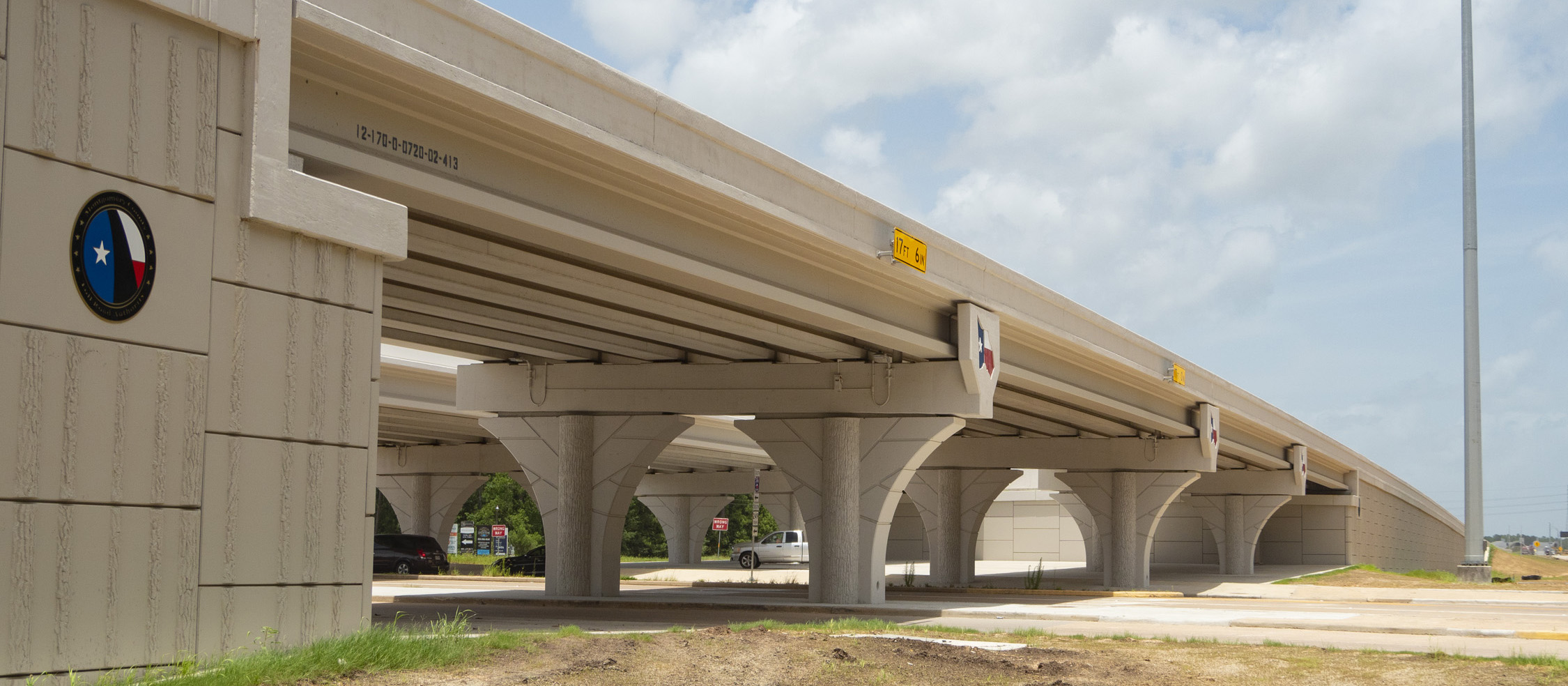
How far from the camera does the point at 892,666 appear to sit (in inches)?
494

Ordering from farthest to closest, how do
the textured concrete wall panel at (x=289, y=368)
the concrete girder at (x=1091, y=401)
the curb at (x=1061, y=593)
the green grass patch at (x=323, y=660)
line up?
the curb at (x=1061, y=593), the concrete girder at (x=1091, y=401), the textured concrete wall panel at (x=289, y=368), the green grass patch at (x=323, y=660)

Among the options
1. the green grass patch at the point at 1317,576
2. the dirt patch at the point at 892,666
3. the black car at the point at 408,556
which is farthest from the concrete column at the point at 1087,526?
the dirt patch at the point at 892,666

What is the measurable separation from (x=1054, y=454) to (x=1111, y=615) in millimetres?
17300

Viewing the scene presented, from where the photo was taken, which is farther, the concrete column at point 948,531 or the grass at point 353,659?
the concrete column at point 948,531

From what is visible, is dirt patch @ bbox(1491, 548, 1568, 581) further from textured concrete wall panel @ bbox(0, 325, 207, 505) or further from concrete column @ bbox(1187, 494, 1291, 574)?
textured concrete wall panel @ bbox(0, 325, 207, 505)

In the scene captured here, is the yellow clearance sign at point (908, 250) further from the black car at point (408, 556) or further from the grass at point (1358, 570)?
the grass at point (1358, 570)

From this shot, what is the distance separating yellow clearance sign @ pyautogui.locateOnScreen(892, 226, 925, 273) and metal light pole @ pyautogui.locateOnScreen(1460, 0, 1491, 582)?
107ft

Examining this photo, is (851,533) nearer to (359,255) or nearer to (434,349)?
(434,349)

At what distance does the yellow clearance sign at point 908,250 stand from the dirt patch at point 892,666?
6.62 meters

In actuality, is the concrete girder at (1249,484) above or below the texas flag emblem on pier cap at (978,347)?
below

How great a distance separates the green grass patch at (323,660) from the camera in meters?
8.91

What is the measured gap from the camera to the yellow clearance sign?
20172 mm

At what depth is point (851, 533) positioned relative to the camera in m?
25.0

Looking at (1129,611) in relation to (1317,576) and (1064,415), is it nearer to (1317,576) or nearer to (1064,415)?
(1064,415)
